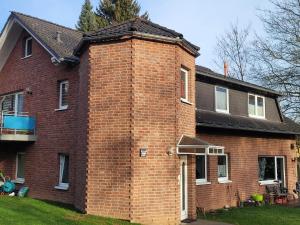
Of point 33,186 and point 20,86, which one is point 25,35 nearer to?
point 20,86

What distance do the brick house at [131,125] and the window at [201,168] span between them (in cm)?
4

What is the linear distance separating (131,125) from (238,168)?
801 centimetres

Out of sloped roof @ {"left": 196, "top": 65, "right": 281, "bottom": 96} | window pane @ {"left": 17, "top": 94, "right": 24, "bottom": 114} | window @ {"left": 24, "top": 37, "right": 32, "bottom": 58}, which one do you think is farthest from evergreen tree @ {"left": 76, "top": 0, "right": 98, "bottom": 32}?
sloped roof @ {"left": 196, "top": 65, "right": 281, "bottom": 96}

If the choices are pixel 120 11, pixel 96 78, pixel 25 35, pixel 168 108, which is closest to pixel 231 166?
pixel 168 108

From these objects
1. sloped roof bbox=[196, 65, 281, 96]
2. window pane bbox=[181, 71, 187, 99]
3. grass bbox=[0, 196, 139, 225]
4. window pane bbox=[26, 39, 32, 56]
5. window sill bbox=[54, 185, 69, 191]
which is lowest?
grass bbox=[0, 196, 139, 225]

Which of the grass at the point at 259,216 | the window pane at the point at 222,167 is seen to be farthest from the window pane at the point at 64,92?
the grass at the point at 259,216

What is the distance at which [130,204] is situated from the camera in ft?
40.5

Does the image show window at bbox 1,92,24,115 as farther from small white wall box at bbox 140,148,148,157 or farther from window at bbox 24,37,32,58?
small white wall box at bbox 140,148,148,157

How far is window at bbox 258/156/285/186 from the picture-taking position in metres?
21.1

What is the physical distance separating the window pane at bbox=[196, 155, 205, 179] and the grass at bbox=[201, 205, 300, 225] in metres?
1.59

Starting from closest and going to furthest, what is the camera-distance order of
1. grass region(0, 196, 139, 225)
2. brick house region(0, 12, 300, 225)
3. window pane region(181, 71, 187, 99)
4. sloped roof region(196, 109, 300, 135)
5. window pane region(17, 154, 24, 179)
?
A: grass region(0, 196, 139, 225), brick house region(0, 12, 300, 225), window pane region(181, 71, 187, 99), sloped roof region(196, 109, 300, 135), window pane region(17, 154, 24, 179)

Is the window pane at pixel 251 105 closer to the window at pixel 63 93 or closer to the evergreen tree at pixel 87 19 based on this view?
the window at pixel 63 93

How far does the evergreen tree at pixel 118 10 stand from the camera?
40.8m

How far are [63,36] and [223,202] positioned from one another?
10.6 m
